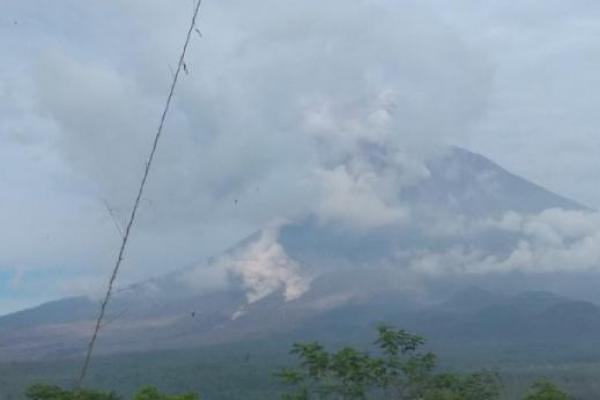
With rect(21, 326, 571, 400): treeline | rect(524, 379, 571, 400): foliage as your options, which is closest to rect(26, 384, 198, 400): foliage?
rect(21, 326, 571, 400): treeline

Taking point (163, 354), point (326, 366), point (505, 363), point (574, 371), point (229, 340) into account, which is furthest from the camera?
point (229, 340)

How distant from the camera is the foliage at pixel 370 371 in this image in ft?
47.6

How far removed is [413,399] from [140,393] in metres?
5.91

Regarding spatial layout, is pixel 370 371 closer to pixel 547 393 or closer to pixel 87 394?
pixel 547 393

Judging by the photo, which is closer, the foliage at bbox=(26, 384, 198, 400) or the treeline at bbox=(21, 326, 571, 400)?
the foliage at bbox=(26, 384, 198, 400)

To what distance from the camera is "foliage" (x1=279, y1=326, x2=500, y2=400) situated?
1452 centimetres

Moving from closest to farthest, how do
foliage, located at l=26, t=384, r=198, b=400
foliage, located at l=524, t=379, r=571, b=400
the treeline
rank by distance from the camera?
foliage, located at l=26, t=384, r=198, b=400
the treeline
foliage, located at l=524, t=379, r=571, b=400

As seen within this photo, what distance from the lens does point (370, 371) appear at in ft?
47.8

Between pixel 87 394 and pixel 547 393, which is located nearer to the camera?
pixel 87 394

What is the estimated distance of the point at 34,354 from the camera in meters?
200

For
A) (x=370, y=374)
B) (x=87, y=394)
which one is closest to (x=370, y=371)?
(x=370, y=374)

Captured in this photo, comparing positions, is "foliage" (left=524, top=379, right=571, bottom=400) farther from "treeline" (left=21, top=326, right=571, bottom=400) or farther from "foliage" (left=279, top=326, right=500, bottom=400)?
"foliage" (left=279, top=326, right=500, bottom=400)

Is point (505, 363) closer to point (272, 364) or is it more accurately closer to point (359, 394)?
point (272, 364)

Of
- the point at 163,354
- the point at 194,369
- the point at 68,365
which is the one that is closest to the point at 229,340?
the point at 163,354
